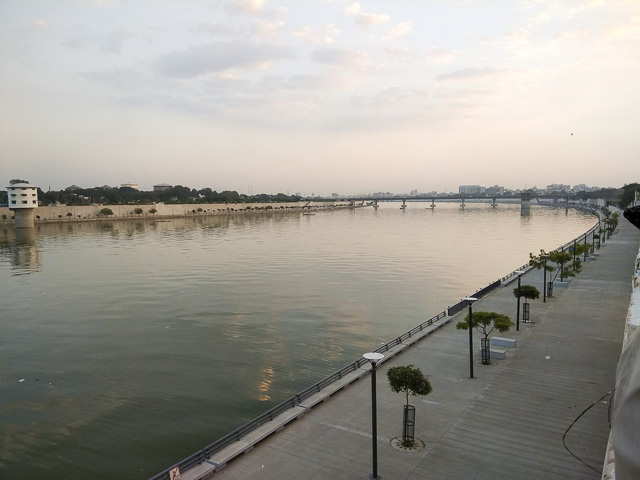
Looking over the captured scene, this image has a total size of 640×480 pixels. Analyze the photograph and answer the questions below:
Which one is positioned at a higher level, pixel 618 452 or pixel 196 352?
pixel 618 452

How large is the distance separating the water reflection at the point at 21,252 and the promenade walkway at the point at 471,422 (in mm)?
36792

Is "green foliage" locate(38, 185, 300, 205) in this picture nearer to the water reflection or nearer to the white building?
the white building

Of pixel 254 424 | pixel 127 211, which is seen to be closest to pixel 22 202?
pixel 127 211

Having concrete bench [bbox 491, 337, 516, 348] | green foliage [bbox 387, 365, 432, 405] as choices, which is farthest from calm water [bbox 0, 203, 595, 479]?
green foliage [bbox 387, 365, 432, 405]

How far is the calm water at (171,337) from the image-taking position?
12648 mm

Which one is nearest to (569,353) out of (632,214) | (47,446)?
(632,214)

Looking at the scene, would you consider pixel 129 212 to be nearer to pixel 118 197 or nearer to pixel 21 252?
pixel 118 197

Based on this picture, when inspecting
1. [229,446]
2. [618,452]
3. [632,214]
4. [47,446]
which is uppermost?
[632,214]

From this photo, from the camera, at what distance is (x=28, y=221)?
295 ft

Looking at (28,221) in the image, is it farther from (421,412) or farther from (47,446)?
(421,412)

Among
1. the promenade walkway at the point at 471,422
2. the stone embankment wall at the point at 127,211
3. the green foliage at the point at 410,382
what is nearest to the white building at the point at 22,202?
the stone embankment wall at the point at 127,211

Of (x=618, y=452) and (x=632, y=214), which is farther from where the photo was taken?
→ (x=632, y=214)

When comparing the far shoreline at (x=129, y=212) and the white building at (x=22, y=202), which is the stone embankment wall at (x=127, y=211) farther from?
the white building at (x=22, y=202)

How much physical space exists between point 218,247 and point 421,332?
4053 cm
